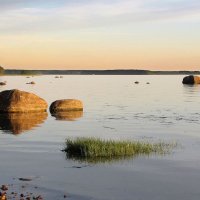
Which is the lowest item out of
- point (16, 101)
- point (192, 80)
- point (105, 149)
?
point (105, 149)

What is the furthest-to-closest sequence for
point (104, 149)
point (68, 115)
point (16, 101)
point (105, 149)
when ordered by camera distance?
point (68, 115) → point (16, 101) → point (105, 149) → point (104, 149)

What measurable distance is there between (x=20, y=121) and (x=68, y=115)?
7.51 meters

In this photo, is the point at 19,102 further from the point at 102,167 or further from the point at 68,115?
the point at 102,167

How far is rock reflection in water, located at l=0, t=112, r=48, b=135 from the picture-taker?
3530 centimetres

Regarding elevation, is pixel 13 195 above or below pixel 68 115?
below

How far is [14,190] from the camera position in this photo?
630 inches

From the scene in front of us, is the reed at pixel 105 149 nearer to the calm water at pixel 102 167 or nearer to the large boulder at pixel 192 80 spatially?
the calm water at pixel 102 167

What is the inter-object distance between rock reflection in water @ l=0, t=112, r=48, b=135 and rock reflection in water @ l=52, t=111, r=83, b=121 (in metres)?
1.16

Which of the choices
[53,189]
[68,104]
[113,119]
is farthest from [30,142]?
[68,104]

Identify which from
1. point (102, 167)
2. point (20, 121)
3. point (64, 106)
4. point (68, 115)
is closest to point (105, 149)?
point (102, 167)

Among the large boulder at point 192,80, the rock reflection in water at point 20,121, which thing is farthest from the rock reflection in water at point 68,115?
the large boulder at point 192,80

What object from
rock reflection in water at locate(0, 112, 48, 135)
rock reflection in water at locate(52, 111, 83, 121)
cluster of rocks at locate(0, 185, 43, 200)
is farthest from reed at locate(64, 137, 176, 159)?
rock reflection in water at locate(52, 111, 83, 121)

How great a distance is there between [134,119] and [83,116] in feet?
17.2

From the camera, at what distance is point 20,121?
1563 inches
